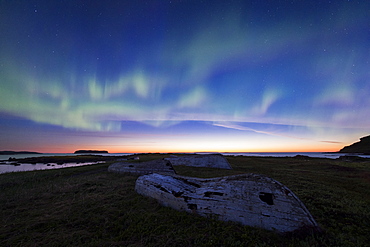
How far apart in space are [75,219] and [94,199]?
85.8 inches

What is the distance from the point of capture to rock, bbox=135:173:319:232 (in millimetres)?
4934

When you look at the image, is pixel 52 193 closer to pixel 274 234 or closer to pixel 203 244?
pixel 203 244

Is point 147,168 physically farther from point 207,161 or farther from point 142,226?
point 142,226

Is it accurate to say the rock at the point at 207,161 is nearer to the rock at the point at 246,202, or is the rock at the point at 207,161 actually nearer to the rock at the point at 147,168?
the rock at the point at 147,168

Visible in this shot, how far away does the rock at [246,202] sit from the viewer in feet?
16.2

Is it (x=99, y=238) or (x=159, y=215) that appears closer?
(x=99, y=238)

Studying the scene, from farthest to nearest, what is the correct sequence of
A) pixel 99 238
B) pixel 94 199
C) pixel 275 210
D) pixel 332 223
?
pixel 94 199 → pixel 332 223 → pixel 275 210 → pixel 99 238

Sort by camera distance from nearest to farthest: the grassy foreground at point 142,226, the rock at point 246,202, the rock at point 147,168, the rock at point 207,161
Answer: the grassy foreground at point 142,226, the rock at point 246,202, the rock at point 147,168, the rock at point 207,161

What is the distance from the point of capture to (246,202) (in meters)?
5.49

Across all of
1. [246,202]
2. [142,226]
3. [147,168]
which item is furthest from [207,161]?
[142,226]

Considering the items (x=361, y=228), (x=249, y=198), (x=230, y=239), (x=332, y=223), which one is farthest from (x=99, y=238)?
(x=361, y=228)

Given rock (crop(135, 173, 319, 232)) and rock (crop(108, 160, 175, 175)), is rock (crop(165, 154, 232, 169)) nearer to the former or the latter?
rock (crop(108, 160, 175, 175))

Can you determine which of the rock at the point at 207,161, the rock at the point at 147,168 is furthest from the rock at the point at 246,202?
the rock at the point at 207,161

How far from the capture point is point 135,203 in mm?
7387
